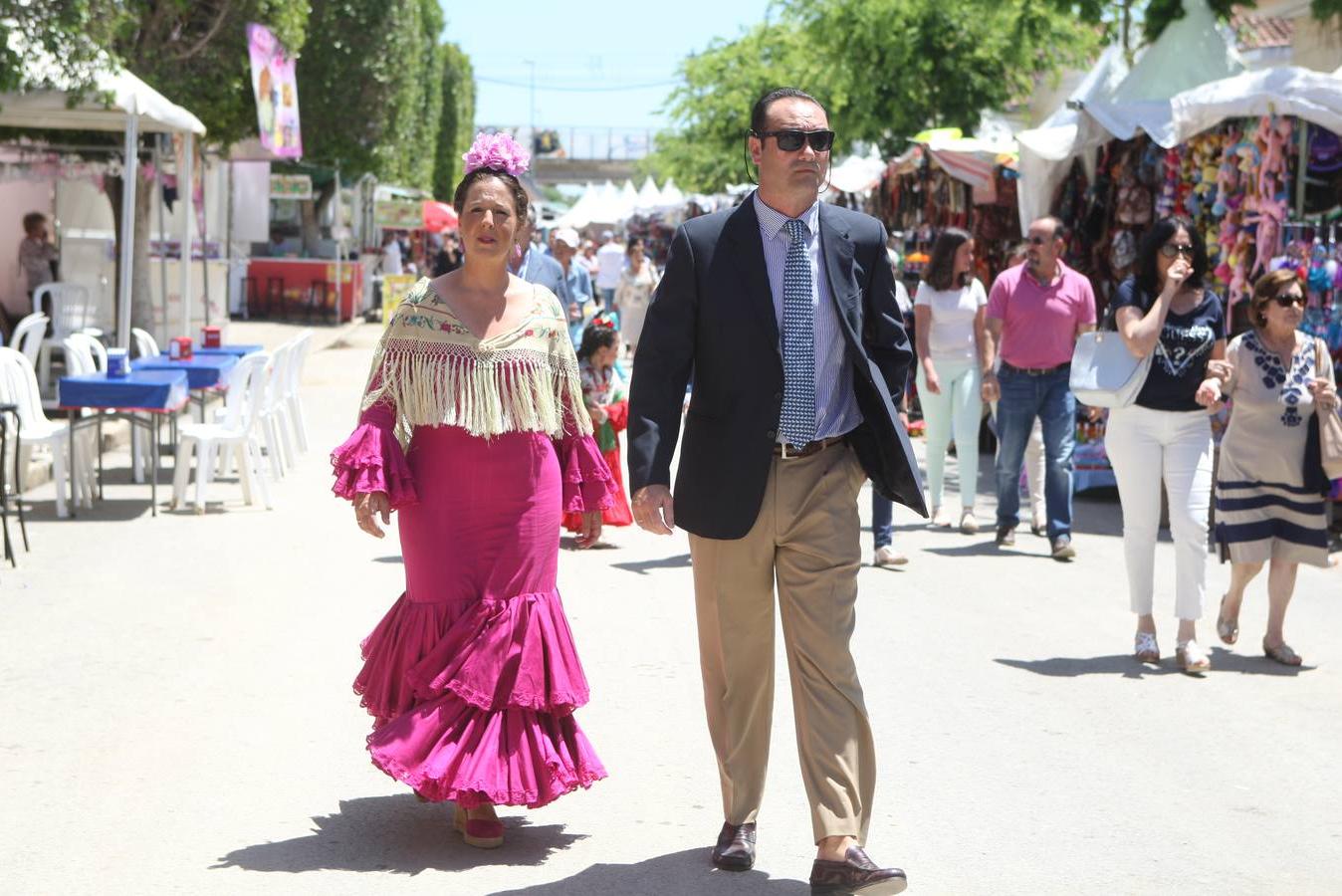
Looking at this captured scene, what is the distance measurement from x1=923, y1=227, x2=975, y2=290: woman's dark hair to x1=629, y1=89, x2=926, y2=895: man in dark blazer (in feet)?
21.2

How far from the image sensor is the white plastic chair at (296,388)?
14812mm

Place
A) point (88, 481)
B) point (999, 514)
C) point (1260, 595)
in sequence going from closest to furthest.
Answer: point (1260, 595)
point (999, 514)
point (88, 481)

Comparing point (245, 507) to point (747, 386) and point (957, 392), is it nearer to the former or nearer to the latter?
point (957, 392)

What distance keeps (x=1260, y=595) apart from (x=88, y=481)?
7.89m

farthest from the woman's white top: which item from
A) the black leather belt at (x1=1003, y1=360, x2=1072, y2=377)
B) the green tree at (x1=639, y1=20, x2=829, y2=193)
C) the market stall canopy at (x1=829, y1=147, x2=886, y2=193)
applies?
the green tree at (x1=639, y1=20, x2=829, y2=193)

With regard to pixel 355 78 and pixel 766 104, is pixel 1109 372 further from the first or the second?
pixel 355 78

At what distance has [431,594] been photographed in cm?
513

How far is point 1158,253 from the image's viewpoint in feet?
24.3

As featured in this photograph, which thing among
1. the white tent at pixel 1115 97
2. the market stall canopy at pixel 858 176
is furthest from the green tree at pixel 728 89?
the white tent at pixel 1115 97

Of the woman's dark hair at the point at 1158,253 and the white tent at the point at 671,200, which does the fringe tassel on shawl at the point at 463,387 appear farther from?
the white tent at the point at 671,200

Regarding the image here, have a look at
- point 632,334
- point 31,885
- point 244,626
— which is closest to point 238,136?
point 632,334

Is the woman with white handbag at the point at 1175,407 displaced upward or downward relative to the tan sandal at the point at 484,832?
upward

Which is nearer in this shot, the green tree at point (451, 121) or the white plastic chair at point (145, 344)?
the white plastic chair at point (145, 344)

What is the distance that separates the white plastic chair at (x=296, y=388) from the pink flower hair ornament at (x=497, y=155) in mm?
9615
